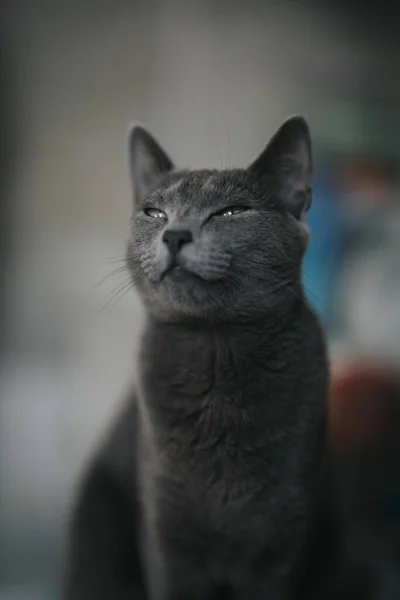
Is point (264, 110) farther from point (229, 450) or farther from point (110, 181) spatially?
point (229, 450)

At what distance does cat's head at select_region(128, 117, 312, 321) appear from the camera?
18.6 inches

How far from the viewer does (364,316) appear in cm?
87

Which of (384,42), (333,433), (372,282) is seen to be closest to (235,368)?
(333,433)

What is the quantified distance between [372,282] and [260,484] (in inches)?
17.1

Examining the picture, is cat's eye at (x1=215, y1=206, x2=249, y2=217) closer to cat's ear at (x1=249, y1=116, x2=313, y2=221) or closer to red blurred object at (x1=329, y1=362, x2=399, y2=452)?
cat's ear at (x1=249, y1=116, x2=313, y2=221)

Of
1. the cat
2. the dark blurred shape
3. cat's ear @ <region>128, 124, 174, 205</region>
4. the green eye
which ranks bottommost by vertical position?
the dark blurred shape

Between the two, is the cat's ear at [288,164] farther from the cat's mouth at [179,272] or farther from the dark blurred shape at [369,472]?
the dark blurred shape at [369,472]

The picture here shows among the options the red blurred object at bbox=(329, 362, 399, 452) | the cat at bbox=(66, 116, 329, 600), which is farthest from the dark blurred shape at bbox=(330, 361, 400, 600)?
the cat at bbox=(66, 116, 329, 600)

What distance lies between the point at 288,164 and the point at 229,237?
82mm

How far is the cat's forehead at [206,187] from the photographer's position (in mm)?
500

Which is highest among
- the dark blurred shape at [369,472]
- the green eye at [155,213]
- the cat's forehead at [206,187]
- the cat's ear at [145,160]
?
the cat's ear at [145,160]

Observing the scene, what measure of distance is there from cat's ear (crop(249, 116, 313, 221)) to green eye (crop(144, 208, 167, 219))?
0.08 m

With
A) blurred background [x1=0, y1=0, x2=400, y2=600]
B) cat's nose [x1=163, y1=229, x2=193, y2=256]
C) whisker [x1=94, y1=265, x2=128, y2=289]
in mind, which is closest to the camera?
cat's nose [x1=163, y1=229, x2=193, y2=256]

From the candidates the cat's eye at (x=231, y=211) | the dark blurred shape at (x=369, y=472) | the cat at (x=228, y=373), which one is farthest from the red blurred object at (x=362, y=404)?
the cat's eye at (x=231, y=211)
